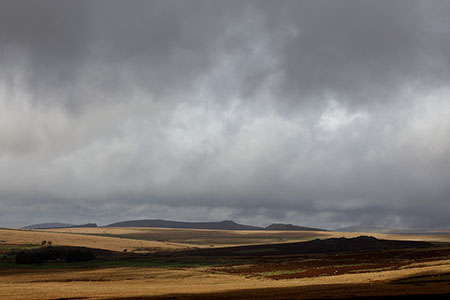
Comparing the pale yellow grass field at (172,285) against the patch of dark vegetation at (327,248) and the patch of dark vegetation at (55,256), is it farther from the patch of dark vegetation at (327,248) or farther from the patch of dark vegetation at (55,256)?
the patch of dark vegetation at (327,248)

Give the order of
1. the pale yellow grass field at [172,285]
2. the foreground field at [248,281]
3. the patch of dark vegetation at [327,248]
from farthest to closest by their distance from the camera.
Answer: the patch of dark vegetation at [327,248] → the pale yellow grass field at [172,285] → the foreground field at [248,281]

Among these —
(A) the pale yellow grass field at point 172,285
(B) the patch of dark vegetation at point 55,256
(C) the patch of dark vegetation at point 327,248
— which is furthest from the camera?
(C) the patch of dark vegetation at point 327,248

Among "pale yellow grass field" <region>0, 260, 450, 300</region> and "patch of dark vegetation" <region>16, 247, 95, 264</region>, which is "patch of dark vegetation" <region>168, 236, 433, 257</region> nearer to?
"patch of dark vegetation" <region>16, 247, 95, 264</region>

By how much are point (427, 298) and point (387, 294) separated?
356cm

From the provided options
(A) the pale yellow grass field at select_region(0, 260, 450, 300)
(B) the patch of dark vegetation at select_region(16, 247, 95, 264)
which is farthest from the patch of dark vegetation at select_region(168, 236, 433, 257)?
(A) the pale yellow grass field at select_region(0, 260, 450, 300)

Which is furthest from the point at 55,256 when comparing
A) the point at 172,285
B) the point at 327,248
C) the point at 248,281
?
the point at 327,248

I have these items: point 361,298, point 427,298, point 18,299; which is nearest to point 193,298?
point 361,298

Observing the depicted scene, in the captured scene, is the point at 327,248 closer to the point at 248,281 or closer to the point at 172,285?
the point at 248,281

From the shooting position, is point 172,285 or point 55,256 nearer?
point 172,285

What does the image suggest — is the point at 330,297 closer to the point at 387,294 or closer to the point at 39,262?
the point at 387,294

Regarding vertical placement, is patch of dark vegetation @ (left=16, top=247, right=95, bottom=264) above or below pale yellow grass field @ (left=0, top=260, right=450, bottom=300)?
below

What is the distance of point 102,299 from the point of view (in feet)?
137

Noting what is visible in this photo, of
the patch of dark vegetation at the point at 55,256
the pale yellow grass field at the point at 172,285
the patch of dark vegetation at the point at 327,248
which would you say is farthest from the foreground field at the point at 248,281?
the patch of dark vegetation at the point at 327,248

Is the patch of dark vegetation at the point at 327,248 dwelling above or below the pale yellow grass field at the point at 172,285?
below
